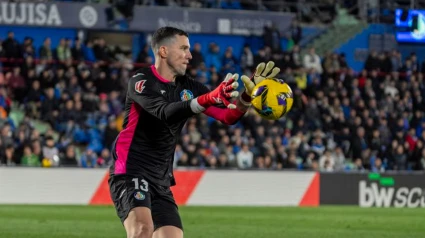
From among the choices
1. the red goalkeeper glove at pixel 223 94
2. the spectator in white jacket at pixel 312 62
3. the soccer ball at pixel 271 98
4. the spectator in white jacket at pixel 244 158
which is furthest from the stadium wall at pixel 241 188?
the red goalkeeper glove at pixel 223 94

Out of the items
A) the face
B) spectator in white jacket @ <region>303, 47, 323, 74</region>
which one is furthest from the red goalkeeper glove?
spectator in white jacket @ <region>303, 47, 323, 74</region>

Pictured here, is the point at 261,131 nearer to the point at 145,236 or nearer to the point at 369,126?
the point at 369,126

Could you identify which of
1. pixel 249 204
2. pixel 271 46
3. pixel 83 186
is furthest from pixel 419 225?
pixel 271 46

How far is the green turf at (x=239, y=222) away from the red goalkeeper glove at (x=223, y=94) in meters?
7.00

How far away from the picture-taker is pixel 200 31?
29.0m

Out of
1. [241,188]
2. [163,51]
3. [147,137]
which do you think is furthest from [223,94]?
[241,188]

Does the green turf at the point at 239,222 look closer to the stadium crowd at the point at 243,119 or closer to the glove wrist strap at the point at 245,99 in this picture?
the stadium crowd at the point at 243,119

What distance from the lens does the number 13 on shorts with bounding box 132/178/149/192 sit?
767cm

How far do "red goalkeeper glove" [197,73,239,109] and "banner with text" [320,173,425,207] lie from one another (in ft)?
52.9

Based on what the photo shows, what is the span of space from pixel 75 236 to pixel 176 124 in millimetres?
6210

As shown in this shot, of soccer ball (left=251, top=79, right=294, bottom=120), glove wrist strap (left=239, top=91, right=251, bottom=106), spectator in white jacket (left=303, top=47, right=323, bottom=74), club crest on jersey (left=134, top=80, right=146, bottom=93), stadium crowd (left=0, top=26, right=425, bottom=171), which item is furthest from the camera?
spectator in white jacket (left=303, top=47, right=323, bottom=74)

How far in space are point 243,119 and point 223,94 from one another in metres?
19.0

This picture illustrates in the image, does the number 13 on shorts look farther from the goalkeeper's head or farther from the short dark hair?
the short dark hair

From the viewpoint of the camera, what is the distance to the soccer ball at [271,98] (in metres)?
7.09
